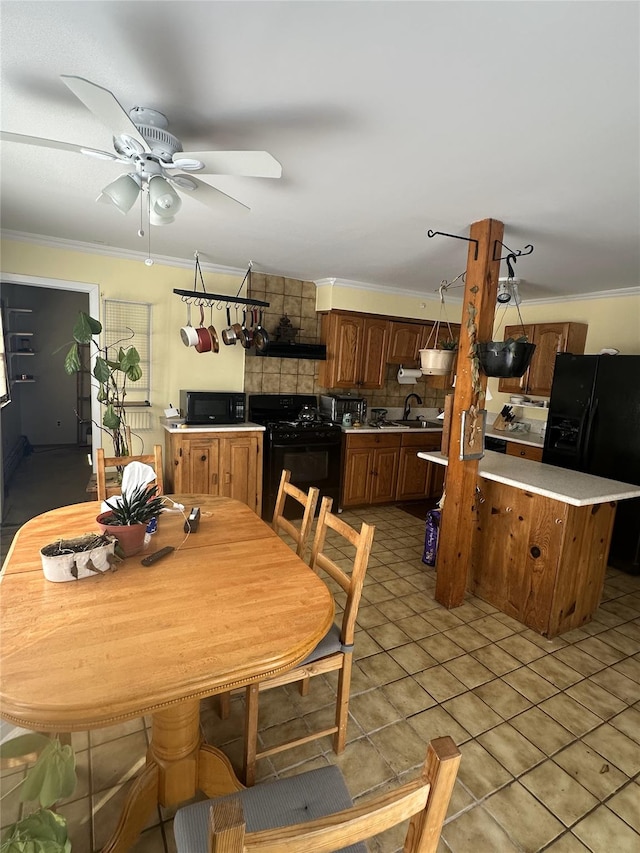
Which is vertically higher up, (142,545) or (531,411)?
(531,411)

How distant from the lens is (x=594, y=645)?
96.0 inches

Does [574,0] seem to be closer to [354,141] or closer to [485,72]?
[485,72]

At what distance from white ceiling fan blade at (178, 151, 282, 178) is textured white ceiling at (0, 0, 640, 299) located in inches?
7.7

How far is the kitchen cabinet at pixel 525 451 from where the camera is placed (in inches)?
160

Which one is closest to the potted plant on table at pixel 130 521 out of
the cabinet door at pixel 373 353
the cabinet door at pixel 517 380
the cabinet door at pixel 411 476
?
the cabinet door at pixel 373 353

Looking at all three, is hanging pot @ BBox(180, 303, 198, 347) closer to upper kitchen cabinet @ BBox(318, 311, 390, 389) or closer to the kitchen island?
upper kitchen cabinet @ BBox(318, 311, 390, 389)

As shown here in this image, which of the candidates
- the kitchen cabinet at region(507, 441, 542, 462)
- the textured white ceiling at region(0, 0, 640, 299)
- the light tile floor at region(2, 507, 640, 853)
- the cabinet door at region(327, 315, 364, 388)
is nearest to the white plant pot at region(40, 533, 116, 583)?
the light tile floor at region(2, 507, 640, 853)

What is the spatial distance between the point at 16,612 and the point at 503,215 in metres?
2.73

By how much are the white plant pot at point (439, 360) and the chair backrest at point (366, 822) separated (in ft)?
7.41

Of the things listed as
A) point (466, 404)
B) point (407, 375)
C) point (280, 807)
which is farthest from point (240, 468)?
point (280, 807)

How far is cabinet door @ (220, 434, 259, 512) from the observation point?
3797 mm

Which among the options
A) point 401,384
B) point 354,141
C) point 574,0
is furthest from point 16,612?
point 401,384

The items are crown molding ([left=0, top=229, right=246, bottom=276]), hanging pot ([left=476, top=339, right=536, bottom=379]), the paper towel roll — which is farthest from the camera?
the paper towel roll

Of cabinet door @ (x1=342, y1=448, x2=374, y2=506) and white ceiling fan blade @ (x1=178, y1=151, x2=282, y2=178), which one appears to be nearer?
white ceiling fan blade @ (x1=178, y1=151, x2=282, y2=178)
